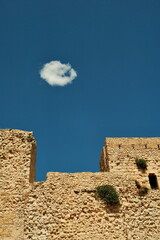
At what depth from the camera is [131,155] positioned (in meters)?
19.4

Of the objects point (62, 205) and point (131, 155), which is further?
point (131, 155)

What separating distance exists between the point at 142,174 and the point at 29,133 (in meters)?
7.77

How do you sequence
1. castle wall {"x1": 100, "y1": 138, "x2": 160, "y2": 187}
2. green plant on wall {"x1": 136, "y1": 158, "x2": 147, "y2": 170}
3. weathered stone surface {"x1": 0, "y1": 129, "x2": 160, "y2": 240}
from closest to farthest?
weathered stone surface {"x1": 0, "y1": 129, "x2": 160, "y2": 240} → castle wall {"x1": 100, "y1": 138, "x2": 160, "y2": 187} → green plant on wall {"x1": 136, "y1": 158, "x2": 147, "y2": 170}

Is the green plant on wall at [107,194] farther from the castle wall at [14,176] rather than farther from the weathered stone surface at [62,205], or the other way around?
the castle wall at [14,176]

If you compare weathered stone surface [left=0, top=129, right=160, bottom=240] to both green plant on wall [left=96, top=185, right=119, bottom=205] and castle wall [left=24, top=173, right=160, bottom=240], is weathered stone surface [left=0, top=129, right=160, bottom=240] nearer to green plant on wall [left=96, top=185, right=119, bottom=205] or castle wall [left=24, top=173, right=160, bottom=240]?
castle wall [left=24, top=173, right=160, bottom=240]

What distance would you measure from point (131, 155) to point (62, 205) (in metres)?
6.90

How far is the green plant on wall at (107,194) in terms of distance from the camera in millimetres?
14816

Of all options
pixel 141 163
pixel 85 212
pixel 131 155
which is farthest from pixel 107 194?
pixel 131 155

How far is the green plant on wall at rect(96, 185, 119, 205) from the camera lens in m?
14.8

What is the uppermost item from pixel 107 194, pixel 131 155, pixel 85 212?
pixel 131 155

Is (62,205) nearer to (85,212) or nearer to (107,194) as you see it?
(85,212)

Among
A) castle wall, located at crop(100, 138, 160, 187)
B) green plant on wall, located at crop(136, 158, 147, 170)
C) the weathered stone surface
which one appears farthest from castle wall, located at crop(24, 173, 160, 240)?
green plant on wall, located at crop(136, 158, 147, 170)

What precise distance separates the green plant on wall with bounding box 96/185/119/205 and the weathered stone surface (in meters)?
0.26

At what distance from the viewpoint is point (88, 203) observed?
14.7 meters
